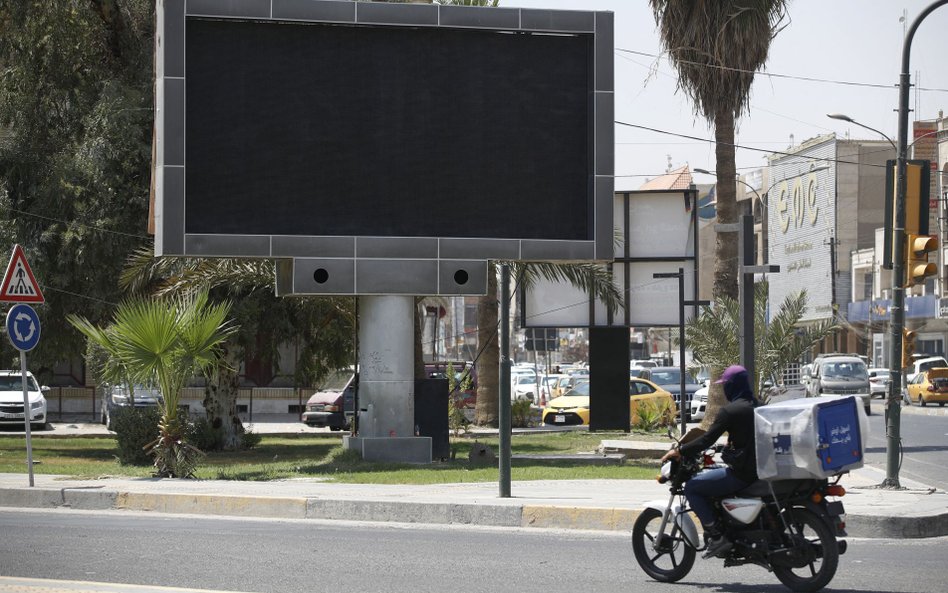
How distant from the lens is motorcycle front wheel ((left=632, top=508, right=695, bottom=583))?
960cm

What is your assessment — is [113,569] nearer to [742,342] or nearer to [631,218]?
[742,342]

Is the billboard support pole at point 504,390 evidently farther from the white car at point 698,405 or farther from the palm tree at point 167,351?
the white car at point 698,405

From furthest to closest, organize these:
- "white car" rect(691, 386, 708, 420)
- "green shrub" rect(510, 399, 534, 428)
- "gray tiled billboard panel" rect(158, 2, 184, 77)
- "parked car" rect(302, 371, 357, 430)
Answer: "white car" rect(691, 386, 708, 420), "parked car" rect(302, 371, 357, 430), "green shrub" rect(510, 399, 534, 428), "gray tiled billboard panel" rect(158, 2, 184, 77)

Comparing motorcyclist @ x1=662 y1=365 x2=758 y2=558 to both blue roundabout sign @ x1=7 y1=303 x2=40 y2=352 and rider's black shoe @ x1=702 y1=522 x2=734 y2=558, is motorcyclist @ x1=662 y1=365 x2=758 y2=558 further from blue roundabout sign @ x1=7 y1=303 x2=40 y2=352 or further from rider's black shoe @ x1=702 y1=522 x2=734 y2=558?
blue roundabout sign @ x1=7 y1=303 x2=40 y2=352

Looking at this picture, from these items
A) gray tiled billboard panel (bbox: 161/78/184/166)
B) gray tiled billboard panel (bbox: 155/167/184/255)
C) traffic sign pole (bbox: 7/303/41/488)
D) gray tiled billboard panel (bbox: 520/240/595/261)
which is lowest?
traffic sign pole (bbox: 7/303/41/488)

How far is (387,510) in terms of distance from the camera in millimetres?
14258

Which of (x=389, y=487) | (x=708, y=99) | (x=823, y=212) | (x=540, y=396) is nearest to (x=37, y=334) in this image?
(x=389, y=487)

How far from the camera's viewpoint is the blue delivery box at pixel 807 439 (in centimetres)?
889

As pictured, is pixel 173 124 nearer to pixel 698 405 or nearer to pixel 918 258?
pixel 918 258

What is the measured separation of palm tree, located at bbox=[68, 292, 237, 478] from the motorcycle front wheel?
10097mm

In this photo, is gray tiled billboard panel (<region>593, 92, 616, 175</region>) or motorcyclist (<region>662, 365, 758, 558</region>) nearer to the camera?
motorcyclist (<region>662, 365, 758, 558</region>)

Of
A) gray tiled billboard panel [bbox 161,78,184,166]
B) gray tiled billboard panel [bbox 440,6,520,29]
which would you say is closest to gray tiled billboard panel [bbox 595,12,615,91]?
gray tiled billboard panel [bbox 440,6,520,29]

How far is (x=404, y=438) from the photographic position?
20422 millimetres

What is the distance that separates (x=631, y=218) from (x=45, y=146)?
1340cm
